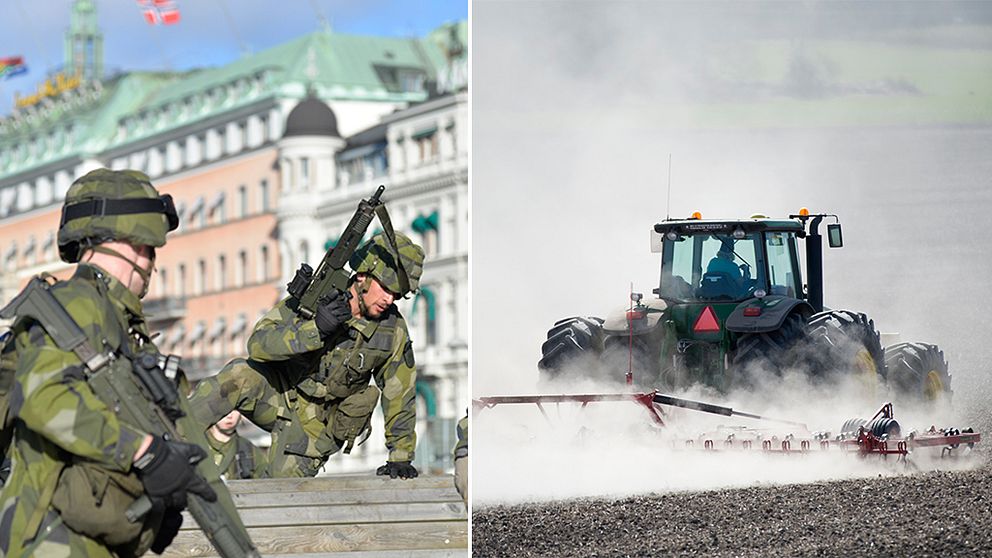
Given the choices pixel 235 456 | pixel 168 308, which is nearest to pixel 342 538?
pixel 235 456

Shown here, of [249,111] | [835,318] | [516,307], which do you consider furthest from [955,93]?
[249,111]

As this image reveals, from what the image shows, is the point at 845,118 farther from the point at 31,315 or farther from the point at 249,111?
the point at 249,111

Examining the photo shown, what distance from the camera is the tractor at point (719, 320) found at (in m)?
12.2

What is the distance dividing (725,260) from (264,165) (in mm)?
83818

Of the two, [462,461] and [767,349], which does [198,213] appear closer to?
[767,349]

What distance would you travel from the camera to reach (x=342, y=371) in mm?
11758

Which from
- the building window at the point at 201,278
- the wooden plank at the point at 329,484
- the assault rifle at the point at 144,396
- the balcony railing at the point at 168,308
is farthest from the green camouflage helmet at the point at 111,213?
the balcony railing at the point at 168,308

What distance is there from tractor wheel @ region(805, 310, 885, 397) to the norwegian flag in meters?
87.1

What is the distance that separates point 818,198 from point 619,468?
1844mm

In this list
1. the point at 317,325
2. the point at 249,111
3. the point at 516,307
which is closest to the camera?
the point at 317,325

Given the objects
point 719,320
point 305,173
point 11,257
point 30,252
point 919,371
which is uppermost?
point 305,173

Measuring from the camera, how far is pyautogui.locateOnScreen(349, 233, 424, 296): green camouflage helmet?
11.7 metres

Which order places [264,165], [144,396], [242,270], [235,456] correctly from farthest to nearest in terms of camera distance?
[242,270]
[264,165]
[235,456]
[144,396]

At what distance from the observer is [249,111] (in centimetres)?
9594
